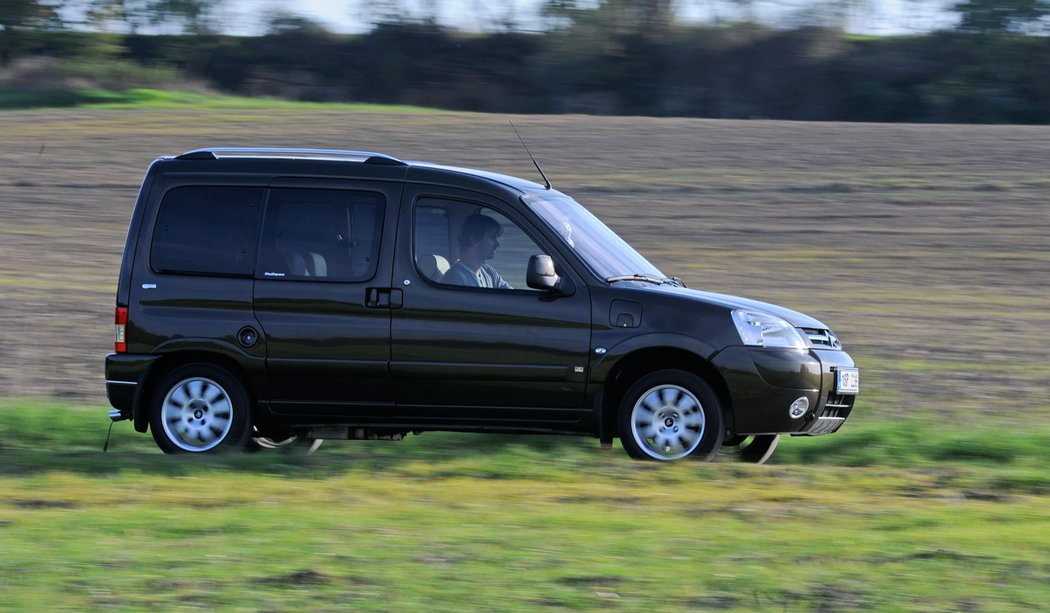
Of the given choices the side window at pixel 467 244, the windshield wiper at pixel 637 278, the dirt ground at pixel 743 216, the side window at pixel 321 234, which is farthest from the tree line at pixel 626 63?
the side window at pixel 321 234

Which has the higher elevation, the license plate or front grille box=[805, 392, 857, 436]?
the license plate

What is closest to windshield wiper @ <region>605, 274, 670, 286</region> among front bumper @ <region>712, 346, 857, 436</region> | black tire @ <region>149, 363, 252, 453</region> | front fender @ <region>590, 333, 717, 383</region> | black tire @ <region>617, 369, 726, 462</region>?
front fender @ <region>590, 333, 717, 383</region>

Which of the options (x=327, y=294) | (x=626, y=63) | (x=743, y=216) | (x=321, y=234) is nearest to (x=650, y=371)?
(x=327, y=294)

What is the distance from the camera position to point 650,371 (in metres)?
8.66

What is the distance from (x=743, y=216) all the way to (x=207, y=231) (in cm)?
1564

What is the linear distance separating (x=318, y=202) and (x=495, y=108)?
38622mm

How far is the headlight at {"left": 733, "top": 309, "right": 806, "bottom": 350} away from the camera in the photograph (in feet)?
27.6

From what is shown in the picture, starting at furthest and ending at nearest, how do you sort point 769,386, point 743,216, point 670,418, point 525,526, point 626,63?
point 626,63
point 743,216
point 670,418
point 769,386
point 525,526

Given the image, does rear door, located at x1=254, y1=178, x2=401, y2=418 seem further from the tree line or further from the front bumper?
the tree line

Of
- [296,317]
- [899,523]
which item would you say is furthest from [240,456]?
[899,523]

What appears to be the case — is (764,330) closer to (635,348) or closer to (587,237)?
(635,348)

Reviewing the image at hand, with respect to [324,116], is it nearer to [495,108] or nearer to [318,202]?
[495,108]

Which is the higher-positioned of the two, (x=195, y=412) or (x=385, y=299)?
(x=385, y=299)

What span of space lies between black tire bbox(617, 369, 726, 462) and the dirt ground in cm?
307
